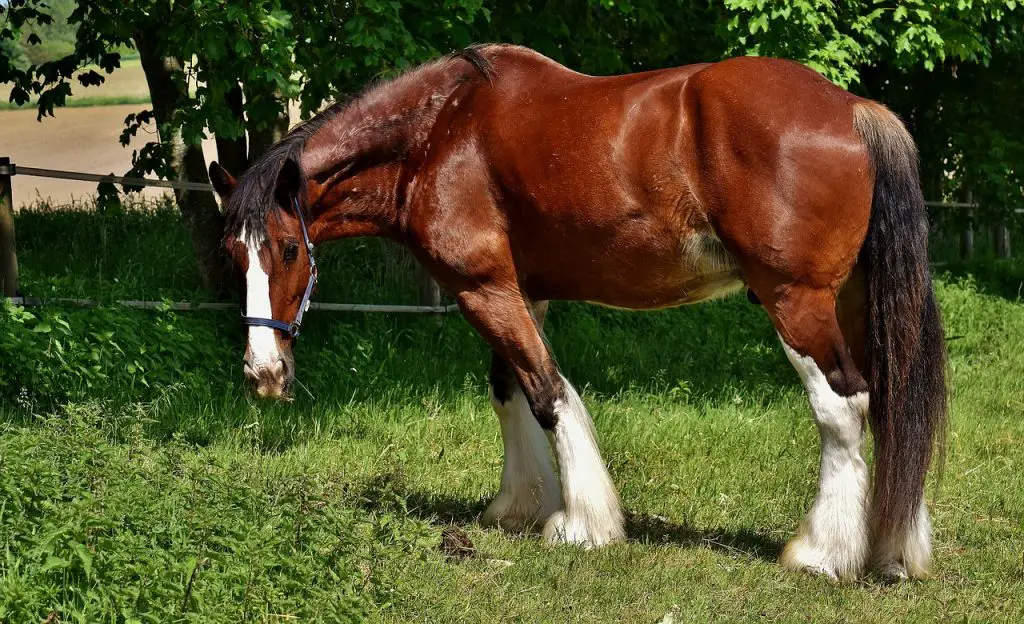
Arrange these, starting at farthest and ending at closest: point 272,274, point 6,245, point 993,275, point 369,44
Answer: point 993,275 → point 6,245 → point 369,44 → point 272,274

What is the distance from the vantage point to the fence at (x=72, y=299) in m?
6.81

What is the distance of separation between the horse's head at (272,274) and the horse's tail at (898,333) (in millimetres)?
2523

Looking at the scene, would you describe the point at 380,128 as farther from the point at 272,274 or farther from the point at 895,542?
the point at 895,542

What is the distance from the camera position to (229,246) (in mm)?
5078

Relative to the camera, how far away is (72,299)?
23.0 ft

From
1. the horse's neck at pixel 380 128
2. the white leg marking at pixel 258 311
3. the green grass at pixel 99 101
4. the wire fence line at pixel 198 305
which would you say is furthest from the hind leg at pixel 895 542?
the green grass at pixel 99 101

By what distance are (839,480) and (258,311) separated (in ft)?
8.56

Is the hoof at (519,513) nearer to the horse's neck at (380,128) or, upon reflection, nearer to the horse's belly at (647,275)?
the horse's belly at (647,275)

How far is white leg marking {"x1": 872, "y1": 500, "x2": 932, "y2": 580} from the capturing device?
4.54 metres

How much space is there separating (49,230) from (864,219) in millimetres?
7547

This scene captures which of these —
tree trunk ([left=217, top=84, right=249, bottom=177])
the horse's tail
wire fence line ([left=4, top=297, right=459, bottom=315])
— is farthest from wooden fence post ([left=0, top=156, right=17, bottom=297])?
the horse's tail

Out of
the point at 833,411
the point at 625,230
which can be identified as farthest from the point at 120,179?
the point at 833,411

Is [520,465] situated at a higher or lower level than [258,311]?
lower

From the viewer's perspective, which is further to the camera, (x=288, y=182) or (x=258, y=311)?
(x=288, y=182)
